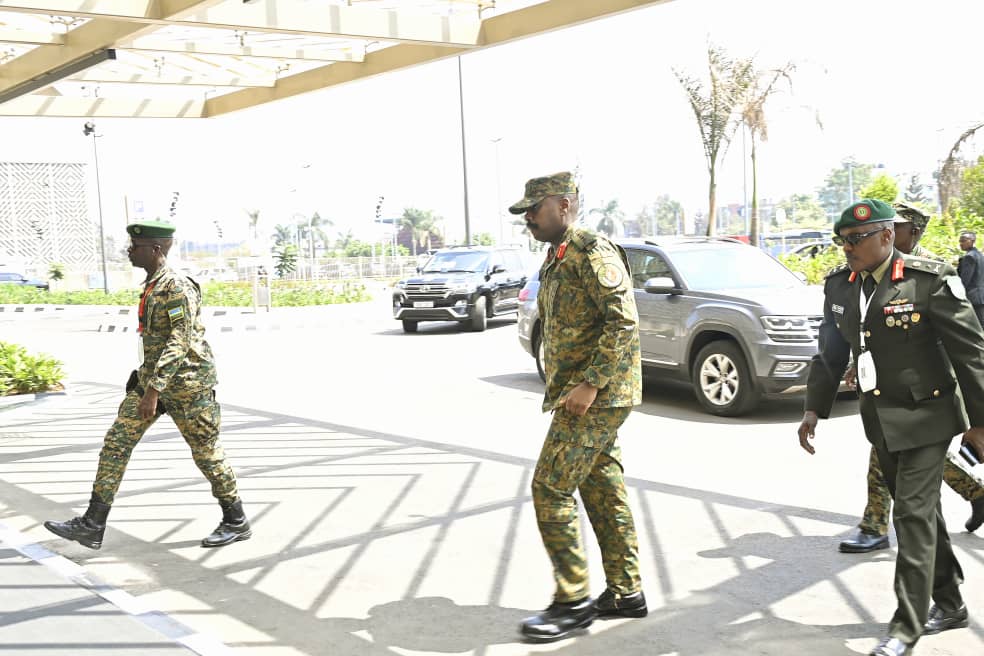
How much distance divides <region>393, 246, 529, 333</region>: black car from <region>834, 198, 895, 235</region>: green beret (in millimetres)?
16610

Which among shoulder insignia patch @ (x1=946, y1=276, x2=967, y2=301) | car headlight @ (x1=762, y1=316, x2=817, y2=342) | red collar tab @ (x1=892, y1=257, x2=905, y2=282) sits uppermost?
red collar tab @ (x1=892, y1=257, x2=905, y2=282)

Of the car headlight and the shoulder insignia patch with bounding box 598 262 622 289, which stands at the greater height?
the shoulder insignia patch with bounding box 598 262 622 289

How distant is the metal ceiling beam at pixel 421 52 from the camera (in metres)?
8.52

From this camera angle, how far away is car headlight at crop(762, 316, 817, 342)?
30.8ft

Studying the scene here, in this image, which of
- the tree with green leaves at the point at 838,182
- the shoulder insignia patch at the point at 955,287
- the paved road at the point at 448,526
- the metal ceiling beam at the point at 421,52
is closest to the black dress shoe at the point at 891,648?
the paved road at the point at 448,526

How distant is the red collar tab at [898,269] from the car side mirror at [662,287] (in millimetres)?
6402

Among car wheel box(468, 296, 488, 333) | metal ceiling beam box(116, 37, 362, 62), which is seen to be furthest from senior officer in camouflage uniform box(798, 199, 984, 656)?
car wheel box(468, 296, 488, 333)

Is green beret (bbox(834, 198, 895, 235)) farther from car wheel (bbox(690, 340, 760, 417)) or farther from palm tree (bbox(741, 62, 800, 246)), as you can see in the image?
palm tree (bbox(741, 62, 800, 246))

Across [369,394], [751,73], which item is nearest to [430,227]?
[751,73]

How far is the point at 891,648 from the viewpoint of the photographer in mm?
3713

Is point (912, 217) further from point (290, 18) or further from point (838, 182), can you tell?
point (838, 182)

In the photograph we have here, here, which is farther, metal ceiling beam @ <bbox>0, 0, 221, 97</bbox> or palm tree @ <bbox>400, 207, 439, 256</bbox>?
palm tree @ <bbox>400, 207, 439, 256</bbox>

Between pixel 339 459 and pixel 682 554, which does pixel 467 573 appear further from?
pixel 339 459

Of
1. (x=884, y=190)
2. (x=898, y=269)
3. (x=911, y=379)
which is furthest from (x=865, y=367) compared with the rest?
(x=884, y=190)
